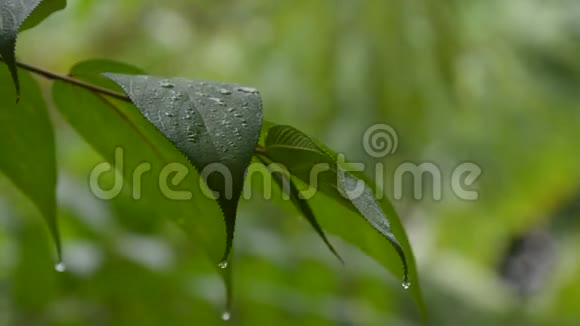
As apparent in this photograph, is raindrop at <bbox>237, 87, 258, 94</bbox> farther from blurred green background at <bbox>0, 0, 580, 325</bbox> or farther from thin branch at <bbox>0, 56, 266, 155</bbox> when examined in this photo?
blurred green background at <bbox>0, 0, 580, 325</bbox>

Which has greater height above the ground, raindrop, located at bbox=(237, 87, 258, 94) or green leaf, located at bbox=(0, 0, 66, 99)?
raindrop, located at bbox=(237, 87, 258, 94)

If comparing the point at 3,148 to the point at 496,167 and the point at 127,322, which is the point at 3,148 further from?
the point at 496,167

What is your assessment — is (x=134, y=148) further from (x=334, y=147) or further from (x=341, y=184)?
(x=334, y=147)

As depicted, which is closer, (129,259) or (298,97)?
(129,259)

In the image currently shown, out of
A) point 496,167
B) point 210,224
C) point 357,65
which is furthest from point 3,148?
point 496,167

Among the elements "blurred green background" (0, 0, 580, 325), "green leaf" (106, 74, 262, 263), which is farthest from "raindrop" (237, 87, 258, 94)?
"blurred green background" (0, 0, 580, 325)

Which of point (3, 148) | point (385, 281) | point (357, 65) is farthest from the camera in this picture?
point (357, 65)

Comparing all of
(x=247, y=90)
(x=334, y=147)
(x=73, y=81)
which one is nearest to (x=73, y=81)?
(x=73, y=81)
